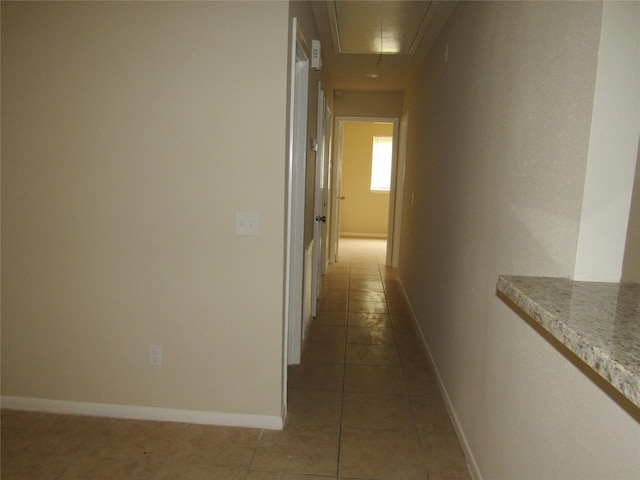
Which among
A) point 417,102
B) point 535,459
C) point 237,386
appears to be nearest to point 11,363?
point 237,386

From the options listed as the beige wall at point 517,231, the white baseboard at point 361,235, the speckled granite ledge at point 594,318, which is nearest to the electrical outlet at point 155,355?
the beige wall at point 517,231

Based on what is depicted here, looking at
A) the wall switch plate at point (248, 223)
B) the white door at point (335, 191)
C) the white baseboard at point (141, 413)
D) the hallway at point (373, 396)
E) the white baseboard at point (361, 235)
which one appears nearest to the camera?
the hallway at point (373, 396)

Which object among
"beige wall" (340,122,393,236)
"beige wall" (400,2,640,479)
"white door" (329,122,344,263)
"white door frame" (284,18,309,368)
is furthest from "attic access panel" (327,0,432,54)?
"beige wall" (340,122,393,236)

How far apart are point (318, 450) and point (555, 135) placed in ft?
5.76

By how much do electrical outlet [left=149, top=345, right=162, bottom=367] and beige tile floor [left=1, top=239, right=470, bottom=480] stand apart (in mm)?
330

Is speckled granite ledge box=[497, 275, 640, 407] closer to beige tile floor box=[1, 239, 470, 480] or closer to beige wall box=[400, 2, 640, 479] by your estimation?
beige wall box=[400, 2, 640, 479]

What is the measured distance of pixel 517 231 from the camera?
155cm

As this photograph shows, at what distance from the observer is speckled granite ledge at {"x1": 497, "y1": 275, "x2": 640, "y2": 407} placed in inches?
26.3

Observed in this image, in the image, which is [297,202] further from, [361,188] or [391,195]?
[361,188]

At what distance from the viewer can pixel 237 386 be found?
226cm

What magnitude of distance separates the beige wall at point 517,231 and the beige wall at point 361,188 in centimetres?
589

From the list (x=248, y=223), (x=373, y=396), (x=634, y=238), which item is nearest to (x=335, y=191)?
(x=373, y=396)

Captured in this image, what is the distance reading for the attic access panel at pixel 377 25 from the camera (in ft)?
9.30

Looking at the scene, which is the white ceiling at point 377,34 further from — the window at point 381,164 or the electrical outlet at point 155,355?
the window at point 381,164
